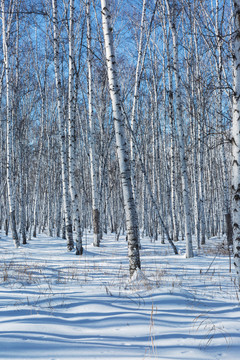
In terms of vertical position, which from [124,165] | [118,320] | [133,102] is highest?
[133,102]

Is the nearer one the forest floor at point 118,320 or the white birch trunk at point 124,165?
the forest floor at point 118,320

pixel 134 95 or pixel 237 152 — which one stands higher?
pixel 134 95

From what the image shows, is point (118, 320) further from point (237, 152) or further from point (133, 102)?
point (133, 102)

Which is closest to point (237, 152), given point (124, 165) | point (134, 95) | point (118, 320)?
point (124, 165)

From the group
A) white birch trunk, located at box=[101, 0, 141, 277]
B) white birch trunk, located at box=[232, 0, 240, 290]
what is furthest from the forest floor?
white birch trunk, located at box=[232, 0, 240, 290]

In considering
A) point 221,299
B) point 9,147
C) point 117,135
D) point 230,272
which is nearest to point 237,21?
point 117,135

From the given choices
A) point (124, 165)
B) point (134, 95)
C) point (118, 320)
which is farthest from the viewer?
point (134, 95)

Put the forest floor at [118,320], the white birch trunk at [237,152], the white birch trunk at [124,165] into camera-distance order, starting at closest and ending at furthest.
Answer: the forest floor at [118,320], the white birch trunk at [237,152], the white birch trunk at [124,165]

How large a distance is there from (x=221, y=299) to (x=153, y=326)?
4.77 feet

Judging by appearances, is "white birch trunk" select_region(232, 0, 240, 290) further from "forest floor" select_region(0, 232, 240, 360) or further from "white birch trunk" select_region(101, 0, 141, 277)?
"white birch trunk" select_region(101, 0, 141, 277)

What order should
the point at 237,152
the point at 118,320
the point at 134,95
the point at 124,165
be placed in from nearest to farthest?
1. the point at 118,320
2. the point at 237,152
3. the point at 124,165
4. the point at 134,95

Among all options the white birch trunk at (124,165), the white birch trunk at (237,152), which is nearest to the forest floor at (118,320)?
the white birch trunk at (124,165)

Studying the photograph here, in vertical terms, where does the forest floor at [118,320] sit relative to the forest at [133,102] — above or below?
below

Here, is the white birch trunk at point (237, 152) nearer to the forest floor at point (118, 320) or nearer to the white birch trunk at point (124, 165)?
the forest floor at point (118, 320)
